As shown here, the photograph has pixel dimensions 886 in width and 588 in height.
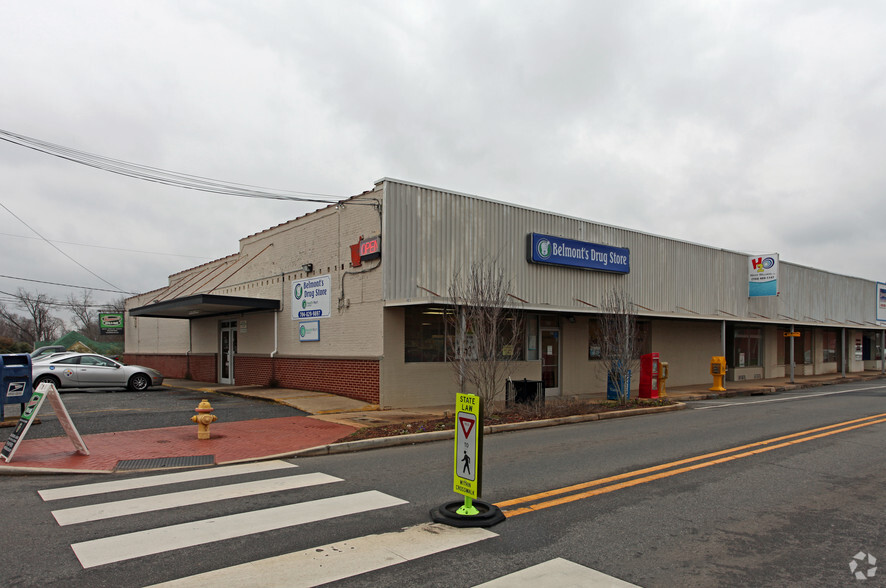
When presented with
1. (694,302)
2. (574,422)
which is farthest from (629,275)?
(574,422)

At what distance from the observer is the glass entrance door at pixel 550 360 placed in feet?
64.0

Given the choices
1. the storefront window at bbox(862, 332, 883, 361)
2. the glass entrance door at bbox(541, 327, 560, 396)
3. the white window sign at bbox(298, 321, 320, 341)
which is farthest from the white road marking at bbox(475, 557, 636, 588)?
the storefront window at bbox(862, 332, 883, 361)

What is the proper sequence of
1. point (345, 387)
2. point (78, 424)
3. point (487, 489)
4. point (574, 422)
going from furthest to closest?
point (345, 387)
point (574, 422)
point (78, 424)
point (487, 489)

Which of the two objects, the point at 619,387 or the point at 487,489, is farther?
the point at 619,387

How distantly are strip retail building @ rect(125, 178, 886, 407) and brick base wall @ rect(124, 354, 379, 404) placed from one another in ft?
0.17

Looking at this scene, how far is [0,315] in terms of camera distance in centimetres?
7419

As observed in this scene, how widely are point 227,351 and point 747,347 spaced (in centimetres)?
2397

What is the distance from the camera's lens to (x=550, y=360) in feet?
64.7

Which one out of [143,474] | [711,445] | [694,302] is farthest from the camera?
[694,302]

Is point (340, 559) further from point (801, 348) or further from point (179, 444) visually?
point (801, 348)

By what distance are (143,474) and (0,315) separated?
3281 inches

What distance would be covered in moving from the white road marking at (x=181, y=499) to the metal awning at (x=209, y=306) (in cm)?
1191

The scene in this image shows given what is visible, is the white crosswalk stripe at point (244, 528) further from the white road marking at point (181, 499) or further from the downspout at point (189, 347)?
the downspout at point (189, 347)

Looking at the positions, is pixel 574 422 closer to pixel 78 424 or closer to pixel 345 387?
pixel 345 387
